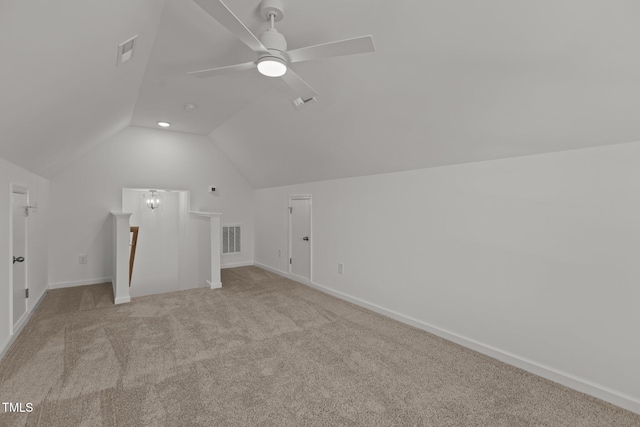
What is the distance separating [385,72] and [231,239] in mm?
5163

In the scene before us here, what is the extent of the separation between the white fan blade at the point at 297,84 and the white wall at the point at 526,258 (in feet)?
5.17

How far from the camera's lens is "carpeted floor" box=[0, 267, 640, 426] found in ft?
6.48

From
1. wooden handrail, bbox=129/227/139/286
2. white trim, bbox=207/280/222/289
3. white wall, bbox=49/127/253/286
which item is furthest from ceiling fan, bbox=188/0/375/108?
wooden handrail, bbox=129/227/139/286

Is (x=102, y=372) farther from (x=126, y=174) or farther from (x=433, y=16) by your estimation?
(x=126, y=174)

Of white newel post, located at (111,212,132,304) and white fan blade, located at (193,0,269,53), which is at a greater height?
white fan blade, located at (193,0,269,53)

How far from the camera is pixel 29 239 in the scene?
3.67 metres

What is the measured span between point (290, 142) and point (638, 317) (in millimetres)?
3846

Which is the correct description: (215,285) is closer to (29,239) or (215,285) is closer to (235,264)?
(235,264)

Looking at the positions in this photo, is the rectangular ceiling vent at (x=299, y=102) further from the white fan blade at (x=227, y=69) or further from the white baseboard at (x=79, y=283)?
the white baseboard at (x=79, y=283)

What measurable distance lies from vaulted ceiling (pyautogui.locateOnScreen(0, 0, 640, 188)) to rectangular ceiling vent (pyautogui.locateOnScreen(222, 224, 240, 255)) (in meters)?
3.32

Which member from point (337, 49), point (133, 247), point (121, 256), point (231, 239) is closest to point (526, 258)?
point (337, 49)

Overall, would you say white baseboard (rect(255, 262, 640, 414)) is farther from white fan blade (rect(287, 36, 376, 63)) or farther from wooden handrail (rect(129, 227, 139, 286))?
wooden handrail (rect(129, 227, 139, 286))

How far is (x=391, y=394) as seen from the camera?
7.20 ft

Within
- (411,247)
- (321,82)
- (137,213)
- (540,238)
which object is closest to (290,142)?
(321,82)
